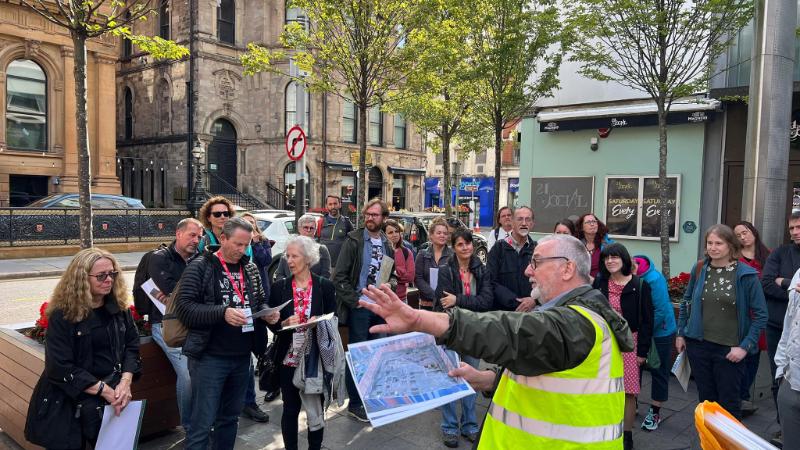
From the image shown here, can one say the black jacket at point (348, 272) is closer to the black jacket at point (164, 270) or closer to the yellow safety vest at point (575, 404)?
the black jacket at point (164, 270)

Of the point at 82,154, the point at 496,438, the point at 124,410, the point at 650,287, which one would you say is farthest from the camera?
the point at 82,154

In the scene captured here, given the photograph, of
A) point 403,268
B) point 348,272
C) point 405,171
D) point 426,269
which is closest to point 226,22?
point 405,171

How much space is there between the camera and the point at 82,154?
20.3 ft

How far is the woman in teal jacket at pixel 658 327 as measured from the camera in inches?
192

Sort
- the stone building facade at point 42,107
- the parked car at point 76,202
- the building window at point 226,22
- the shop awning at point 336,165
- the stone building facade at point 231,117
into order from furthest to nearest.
Result: the shop awning at point 336,165 < the building window at point 226,22 < the stone building facade at point 231,117 < the stone building facade at point 42,107 < the parked car at point 76,202

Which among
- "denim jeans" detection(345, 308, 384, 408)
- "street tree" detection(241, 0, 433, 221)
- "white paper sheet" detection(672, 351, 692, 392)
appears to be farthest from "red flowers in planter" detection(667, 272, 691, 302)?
"street tree" detection(241, 0, 433, 221)

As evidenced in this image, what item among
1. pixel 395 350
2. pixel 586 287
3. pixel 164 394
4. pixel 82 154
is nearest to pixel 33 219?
pixel 82 154

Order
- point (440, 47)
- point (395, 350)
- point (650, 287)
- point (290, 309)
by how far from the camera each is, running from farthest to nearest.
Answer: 1. point (440, 47)
2. point (650, 287)
3. point (290, 309)
4. point (395, 350)

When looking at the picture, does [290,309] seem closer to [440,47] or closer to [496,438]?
[496,438]

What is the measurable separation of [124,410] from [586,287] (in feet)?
10.2

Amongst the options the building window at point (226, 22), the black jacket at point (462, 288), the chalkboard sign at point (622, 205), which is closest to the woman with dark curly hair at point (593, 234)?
the black jacket at point (462, 288)

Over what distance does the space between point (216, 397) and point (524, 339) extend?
2.71m

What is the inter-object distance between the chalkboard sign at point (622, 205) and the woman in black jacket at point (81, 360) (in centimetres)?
1179

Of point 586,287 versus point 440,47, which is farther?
point 440,47
